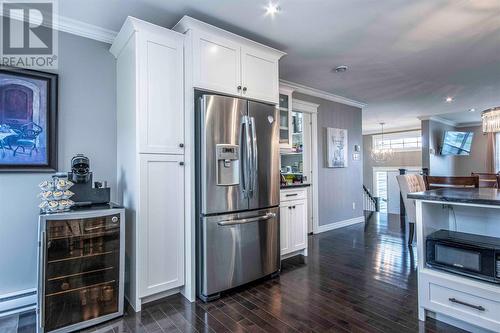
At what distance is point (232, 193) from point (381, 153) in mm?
8958

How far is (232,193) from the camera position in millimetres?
2557

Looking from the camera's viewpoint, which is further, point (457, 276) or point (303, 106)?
point (303, 106)

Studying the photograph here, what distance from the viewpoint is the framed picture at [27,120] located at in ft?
7.52

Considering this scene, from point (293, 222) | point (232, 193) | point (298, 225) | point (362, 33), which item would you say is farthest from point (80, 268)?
point (362, 33)

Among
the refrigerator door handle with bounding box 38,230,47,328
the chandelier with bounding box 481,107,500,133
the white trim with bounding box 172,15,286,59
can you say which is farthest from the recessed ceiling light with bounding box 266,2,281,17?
the chandelier with bounding box 481,107,500,133

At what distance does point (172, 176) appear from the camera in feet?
8.14

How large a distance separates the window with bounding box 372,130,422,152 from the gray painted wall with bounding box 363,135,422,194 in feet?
0.58

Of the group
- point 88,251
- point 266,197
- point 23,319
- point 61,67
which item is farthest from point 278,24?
point 23,319

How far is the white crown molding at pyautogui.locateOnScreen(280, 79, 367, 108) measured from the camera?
4.54 metres

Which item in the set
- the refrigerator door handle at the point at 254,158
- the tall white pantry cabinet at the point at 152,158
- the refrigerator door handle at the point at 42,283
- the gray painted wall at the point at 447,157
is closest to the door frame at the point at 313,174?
the refrigerator door handle at the point at 254,158

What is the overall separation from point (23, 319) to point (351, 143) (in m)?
5.57

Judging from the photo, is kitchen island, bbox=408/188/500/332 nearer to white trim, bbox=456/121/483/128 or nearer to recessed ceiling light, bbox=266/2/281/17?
recessed ceiling light, bbox=266/2/281/17

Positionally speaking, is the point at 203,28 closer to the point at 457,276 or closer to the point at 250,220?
the point at 250,220

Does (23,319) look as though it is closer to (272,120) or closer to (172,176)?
(172,176)
